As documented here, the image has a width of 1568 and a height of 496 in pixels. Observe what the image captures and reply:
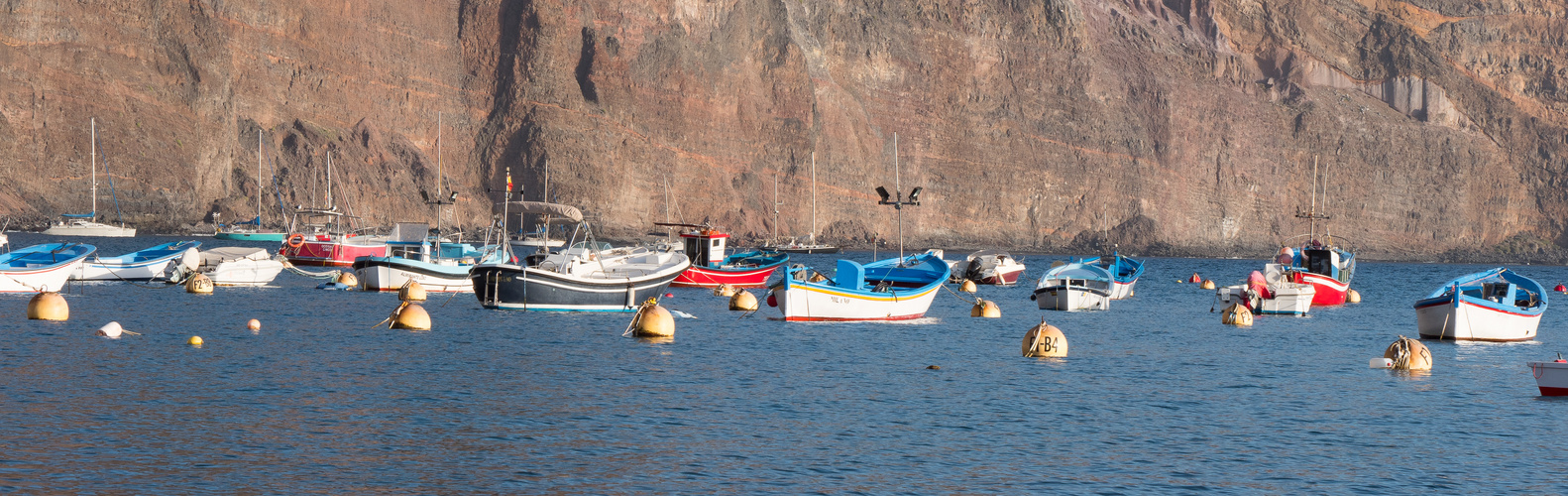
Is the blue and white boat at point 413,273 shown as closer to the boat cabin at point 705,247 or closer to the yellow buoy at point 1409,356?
the boat cabin at point 705,247

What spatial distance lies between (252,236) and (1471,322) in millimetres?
116197

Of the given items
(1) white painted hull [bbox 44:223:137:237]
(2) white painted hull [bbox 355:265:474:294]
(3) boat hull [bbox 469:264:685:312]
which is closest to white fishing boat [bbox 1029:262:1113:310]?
(3) boat hull [bbox 469:264:685:312]

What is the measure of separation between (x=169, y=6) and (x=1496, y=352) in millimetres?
135236

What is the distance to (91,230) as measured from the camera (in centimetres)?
12725

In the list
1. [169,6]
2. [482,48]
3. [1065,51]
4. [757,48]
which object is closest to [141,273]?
[169,6]

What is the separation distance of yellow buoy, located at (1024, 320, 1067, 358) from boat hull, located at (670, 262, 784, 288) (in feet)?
118

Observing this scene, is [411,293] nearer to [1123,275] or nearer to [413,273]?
[413,273]

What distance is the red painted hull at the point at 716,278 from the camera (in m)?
71.7

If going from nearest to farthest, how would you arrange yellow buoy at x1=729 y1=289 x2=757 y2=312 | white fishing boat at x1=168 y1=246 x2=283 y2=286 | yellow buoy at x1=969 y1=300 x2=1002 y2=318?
yellow buoy at x1=729 y1=289 x2=757 y2=312 → yellow buoy at x1=969 y1=300 x2=1002 y2=318 → white fishing boat at x1=168 y1=246 x2=283 y2=286

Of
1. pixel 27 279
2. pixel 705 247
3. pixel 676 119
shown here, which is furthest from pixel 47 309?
pixel 676 119

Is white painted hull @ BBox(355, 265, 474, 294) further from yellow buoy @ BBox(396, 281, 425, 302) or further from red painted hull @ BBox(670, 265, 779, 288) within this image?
red painted hull @ BBox(670, 265, 779, 288)

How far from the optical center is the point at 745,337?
133 feet

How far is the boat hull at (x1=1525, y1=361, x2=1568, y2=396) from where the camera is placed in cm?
2847

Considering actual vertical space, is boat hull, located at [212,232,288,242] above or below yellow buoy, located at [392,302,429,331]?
below
